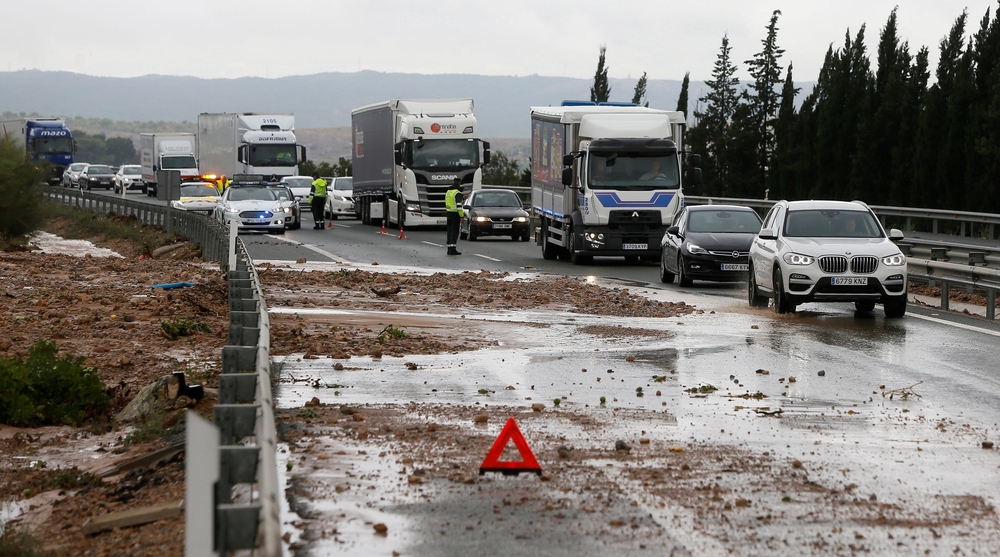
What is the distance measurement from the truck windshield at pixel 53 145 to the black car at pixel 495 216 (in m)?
54.7

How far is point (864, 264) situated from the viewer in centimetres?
1806

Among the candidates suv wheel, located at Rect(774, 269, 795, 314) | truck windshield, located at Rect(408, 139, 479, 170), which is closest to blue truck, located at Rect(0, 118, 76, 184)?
truck windshield, located at Rect(408, 139, 479, 170)

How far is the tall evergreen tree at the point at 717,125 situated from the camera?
81875mm

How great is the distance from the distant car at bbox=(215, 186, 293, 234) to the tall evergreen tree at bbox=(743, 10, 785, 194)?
3721cm

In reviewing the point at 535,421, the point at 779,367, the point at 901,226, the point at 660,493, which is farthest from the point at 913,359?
the point at 901,226

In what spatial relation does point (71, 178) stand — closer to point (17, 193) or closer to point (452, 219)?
point (17, 193)

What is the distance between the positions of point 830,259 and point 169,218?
2253cm

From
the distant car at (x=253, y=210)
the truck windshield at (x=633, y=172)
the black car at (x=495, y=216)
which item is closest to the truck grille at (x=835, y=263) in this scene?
the truck windshield at (x=633, y=172)

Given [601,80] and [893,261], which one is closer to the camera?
Result: [893,261]

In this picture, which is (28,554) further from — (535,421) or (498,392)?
(498,392)

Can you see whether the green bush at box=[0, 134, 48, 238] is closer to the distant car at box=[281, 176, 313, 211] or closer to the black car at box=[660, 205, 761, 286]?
the distant car at box=[281, 176, 313, 211]


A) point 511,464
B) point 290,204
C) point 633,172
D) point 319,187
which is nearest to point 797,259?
point 511,464

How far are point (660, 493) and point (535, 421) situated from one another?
2.47 m

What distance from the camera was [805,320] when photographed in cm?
1811
